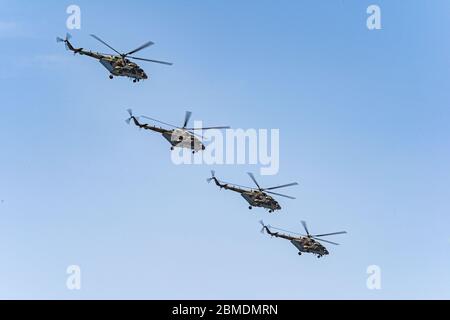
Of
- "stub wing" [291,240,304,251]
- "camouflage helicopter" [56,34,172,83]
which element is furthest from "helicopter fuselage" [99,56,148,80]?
"stub wing" [291,240,304,251]

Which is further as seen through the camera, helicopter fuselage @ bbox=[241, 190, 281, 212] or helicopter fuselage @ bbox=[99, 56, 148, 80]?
helicopter fuselage @ bbox=[241, 190, 281, 212]

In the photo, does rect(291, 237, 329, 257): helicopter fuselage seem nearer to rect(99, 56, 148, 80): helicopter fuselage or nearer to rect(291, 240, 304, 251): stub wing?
rect(291, 240, 304, 251): stub wing

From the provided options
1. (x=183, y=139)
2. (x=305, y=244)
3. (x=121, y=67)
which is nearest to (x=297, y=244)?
(x=305, y=244)

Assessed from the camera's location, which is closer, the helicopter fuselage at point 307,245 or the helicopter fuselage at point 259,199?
the helicopter fuselage at point 259,199

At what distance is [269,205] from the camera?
126 meters

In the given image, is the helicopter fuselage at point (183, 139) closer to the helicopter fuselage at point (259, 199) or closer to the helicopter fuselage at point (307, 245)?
the helicopter fuselage at point (259, 199)

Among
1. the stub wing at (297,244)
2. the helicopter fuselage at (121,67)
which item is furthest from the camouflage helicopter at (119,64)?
the stub wing at (297,244)

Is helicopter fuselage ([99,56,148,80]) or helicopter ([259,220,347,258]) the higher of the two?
helicopter fuselage ([99,56,148,80])

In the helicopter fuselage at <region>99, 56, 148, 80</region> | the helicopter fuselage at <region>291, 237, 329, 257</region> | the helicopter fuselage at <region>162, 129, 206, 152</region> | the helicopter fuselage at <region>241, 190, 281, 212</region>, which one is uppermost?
the helicopter fuselage at <region>99, 56, 148, 80</region>
